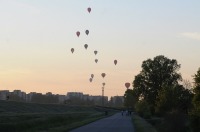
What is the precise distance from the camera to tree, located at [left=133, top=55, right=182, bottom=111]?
12156cm

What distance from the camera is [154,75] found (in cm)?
12331

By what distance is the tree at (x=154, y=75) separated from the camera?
12156cm

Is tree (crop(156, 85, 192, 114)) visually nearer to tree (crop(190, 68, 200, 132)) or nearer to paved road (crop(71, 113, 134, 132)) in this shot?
paved road (crop(71, 113, 134, 132))

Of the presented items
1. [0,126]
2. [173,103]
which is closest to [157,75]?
[173,103]

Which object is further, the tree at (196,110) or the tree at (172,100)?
the tree at (172,100)

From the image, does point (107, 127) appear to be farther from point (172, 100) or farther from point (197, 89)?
point (197, 89)

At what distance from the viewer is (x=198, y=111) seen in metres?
30.1

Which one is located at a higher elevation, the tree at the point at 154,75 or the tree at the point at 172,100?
the tree at the point at 154,75

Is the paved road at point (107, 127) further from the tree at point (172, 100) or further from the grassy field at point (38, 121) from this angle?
the tree at point (172, 100)

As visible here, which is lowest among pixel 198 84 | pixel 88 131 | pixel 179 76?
pixel 88 131

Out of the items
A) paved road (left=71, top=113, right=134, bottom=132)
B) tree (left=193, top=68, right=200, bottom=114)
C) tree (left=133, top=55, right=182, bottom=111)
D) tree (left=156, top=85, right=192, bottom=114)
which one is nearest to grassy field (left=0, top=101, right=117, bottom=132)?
paved road (left=71, top=113, right=134, bottom=132)

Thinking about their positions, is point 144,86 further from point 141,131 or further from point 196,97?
point 196,97

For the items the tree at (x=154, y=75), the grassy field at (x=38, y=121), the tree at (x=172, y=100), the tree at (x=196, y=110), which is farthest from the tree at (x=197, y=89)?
the tree at (x=154, y=75)

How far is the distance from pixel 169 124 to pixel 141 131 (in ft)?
22.3
